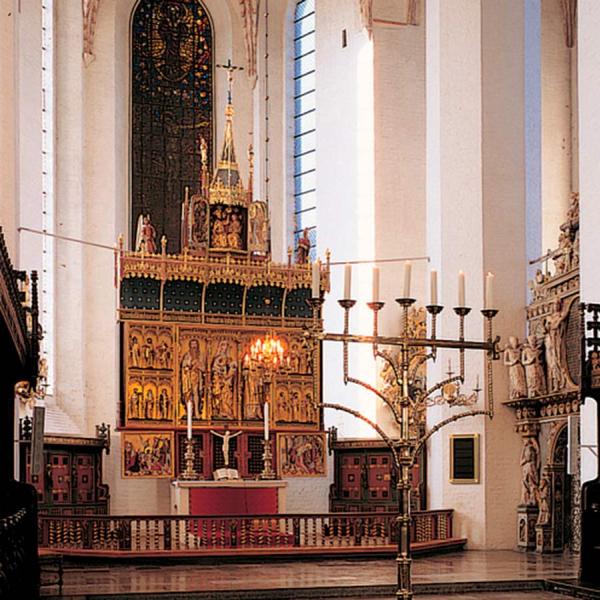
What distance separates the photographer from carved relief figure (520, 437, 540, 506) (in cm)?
2206

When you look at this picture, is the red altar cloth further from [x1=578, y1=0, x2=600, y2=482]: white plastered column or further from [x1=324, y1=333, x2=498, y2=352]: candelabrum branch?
[x1=324, y1=333, x2=498, y2=352]: candelabrum branch

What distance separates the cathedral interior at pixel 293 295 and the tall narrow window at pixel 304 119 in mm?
80

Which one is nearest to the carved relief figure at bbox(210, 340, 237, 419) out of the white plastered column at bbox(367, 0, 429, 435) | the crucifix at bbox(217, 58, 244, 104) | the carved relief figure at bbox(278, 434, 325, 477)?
the carved relief figure at bbox(278, 434, 325, 477)

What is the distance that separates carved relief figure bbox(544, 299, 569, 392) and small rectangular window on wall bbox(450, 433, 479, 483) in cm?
188

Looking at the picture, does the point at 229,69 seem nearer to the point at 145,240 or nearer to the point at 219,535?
the point at 145,240

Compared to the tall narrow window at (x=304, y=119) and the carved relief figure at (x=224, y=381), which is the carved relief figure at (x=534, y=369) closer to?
the carved relief figure at (x=224, y=381)

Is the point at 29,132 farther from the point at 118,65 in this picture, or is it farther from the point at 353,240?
the point at 353,240

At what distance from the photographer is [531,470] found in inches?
869

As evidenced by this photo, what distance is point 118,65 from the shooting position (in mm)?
29656

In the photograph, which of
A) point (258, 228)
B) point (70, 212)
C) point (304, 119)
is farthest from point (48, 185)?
point (304, 119)

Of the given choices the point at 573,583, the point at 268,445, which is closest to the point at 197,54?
the point at 268,445

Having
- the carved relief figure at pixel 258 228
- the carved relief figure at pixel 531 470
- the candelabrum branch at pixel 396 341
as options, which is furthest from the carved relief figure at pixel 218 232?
the candelabrum branch at pixel 396 341

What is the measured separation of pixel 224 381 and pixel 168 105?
911 centimetres

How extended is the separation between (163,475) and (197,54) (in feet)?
40.1
